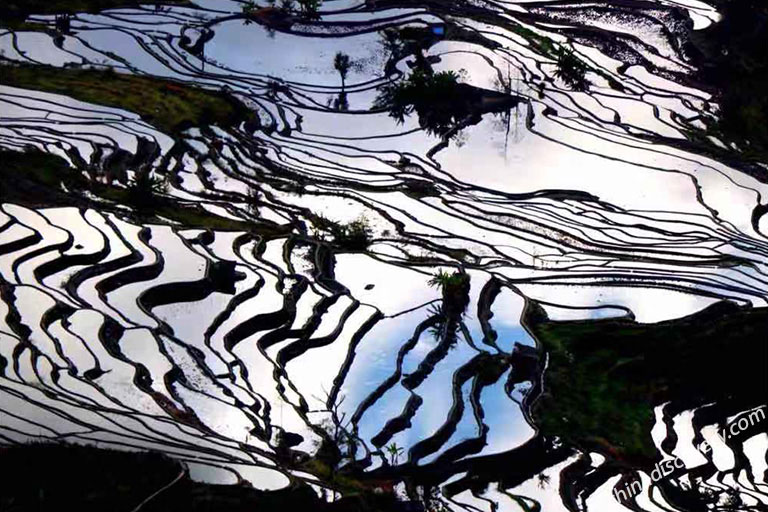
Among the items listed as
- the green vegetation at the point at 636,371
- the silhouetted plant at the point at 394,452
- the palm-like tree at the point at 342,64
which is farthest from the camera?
the palm-like tree at the point at 342,64

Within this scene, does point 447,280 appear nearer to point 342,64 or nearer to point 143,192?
point 143,192

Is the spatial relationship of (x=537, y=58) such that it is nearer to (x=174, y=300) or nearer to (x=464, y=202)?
(x=464, y=202)

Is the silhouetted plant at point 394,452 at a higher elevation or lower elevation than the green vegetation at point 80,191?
lower

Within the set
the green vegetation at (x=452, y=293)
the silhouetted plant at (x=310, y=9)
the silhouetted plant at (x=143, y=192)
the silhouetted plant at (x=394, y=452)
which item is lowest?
the silhouetted plant at (x=394, y=452)

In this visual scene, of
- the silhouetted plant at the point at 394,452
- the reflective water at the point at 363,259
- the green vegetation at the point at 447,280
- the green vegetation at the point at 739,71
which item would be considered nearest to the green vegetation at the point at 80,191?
the reflective water at the point at 363,259

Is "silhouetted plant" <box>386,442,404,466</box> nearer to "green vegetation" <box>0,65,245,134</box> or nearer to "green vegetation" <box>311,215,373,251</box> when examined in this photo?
"green vegetation" <box>311,215,373,251</box>

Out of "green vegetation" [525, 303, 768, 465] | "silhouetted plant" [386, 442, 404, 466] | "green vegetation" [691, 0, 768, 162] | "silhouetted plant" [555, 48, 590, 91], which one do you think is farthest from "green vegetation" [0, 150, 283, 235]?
"green vegetation" [691, 0, 768, 162]

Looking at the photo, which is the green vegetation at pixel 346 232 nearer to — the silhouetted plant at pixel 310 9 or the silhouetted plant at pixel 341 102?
the silhouetted plant at pixel 341 102
